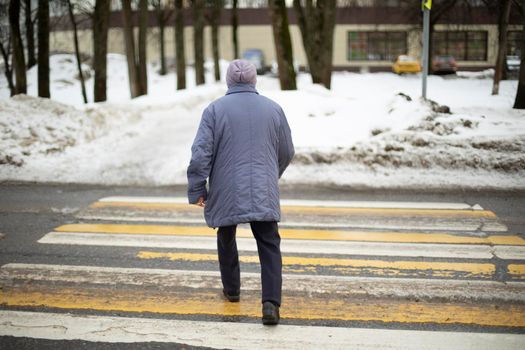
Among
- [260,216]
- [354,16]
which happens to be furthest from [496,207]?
[354,16]

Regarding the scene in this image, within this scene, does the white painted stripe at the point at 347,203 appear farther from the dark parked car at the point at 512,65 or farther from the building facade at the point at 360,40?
the building facade at the point at 360,40

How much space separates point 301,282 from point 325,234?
1513 mm

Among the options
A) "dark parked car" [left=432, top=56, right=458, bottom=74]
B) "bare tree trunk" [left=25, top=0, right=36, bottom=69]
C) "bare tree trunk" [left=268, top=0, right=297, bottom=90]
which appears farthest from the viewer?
"dark parked car" [left=432, top=56, right=458, bottom=74]

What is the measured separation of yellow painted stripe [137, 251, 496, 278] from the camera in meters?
4.99

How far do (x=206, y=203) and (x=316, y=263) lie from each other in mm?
1633

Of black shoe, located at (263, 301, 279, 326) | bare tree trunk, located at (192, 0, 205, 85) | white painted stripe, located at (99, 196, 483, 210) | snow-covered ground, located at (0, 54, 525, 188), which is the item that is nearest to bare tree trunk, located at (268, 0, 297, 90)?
snow-covered ground, located at (0, 54, 525, 188)

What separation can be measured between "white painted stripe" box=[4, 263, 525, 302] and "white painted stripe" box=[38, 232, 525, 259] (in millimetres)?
710

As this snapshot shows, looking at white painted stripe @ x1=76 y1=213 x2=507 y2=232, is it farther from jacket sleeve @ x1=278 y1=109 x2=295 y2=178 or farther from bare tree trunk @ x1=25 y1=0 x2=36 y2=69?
bare tree trunk @ x1=25 y1=0 x2=36 y2=69

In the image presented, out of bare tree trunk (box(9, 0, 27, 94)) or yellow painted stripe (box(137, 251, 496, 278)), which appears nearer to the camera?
yellow painted stripe (box(137, 251, 496, 278))

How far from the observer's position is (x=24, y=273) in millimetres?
5043

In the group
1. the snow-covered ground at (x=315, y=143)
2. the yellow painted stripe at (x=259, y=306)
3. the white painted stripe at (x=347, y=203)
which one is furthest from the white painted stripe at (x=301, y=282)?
the snow-covered ground at (x=315, y=143)

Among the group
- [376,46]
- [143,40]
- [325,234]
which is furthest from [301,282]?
[376,46]

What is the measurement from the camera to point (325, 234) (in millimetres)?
6219

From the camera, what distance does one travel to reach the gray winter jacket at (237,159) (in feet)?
12.8
